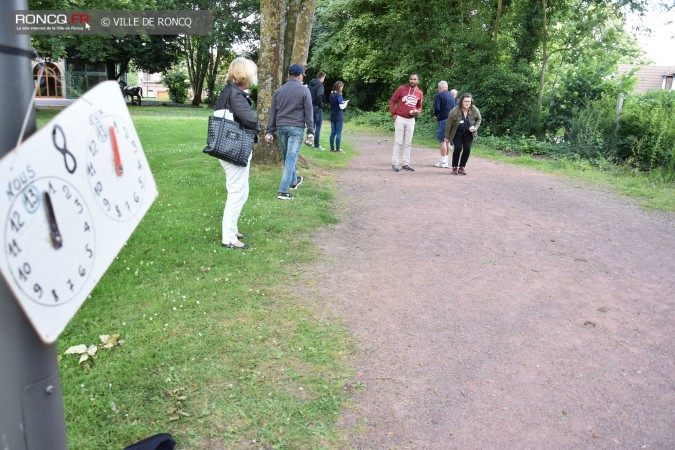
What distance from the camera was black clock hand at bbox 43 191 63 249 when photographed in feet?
4.43

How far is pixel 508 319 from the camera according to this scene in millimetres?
4816

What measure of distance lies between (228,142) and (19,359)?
4.42 meters

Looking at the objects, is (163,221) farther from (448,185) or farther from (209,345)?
(448,185)

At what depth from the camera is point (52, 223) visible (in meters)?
1.36

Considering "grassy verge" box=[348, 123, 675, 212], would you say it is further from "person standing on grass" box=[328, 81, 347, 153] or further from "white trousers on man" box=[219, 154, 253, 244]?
"white trousers on man" box=[219, 154, 253, 244]

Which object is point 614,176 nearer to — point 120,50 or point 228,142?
point 228,142

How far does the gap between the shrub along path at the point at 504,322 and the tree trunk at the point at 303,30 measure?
4.34 meters

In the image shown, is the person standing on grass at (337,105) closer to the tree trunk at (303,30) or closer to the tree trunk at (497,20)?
the tree trunk at (303,30)

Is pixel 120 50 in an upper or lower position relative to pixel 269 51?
upper

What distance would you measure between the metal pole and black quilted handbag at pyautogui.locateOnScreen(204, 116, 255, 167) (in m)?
4.17

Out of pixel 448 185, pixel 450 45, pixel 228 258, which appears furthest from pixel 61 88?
pixel 228 258

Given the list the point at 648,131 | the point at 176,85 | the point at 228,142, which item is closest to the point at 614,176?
the point at 648,131

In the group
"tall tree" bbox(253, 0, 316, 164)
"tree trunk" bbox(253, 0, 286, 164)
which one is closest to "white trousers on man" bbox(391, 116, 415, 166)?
"tall tree" bbox(253, 0, 316, 164)

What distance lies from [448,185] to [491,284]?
18.9 ft
